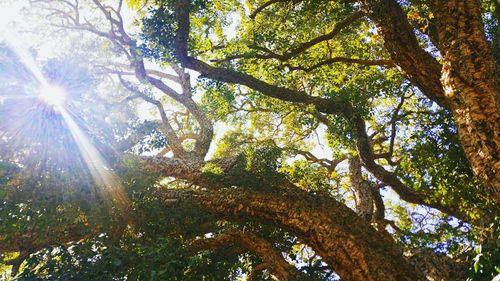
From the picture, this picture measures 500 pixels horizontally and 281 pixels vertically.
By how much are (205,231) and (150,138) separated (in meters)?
2.52

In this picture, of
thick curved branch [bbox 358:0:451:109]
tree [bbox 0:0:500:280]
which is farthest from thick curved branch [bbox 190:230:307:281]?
thick curved branch [bbox 358:0:451:109]

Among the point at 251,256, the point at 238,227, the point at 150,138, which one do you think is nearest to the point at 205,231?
the point at 238,227

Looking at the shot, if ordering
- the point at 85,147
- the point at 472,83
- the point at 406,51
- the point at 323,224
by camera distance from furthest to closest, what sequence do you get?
the point at 323,224
the point at 85,147
the point at 406,51
the point at 472,83

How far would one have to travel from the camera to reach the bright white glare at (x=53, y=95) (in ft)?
21.2

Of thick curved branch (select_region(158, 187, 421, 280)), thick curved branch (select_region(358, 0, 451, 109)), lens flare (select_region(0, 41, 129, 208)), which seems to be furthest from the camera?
thick curved branch (select_region(158, 187, 421, 280))

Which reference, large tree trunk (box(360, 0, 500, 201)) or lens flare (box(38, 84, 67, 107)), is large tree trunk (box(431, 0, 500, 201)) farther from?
lens flare (box(38, 84, 67, 107))

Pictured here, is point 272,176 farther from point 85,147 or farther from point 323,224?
point 85,147

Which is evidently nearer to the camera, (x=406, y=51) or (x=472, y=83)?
(x=472, y=83)

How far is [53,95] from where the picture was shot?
6.59 metres

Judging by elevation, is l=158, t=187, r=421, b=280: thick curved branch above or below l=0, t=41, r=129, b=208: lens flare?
below

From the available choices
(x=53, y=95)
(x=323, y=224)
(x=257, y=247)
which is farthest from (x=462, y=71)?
(x=53, y=95)

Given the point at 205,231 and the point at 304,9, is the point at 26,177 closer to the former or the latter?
the point at 205,231

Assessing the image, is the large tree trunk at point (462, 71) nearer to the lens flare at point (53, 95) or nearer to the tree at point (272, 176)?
the tree at point (272, 176)

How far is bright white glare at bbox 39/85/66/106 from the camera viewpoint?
6.45 metres
